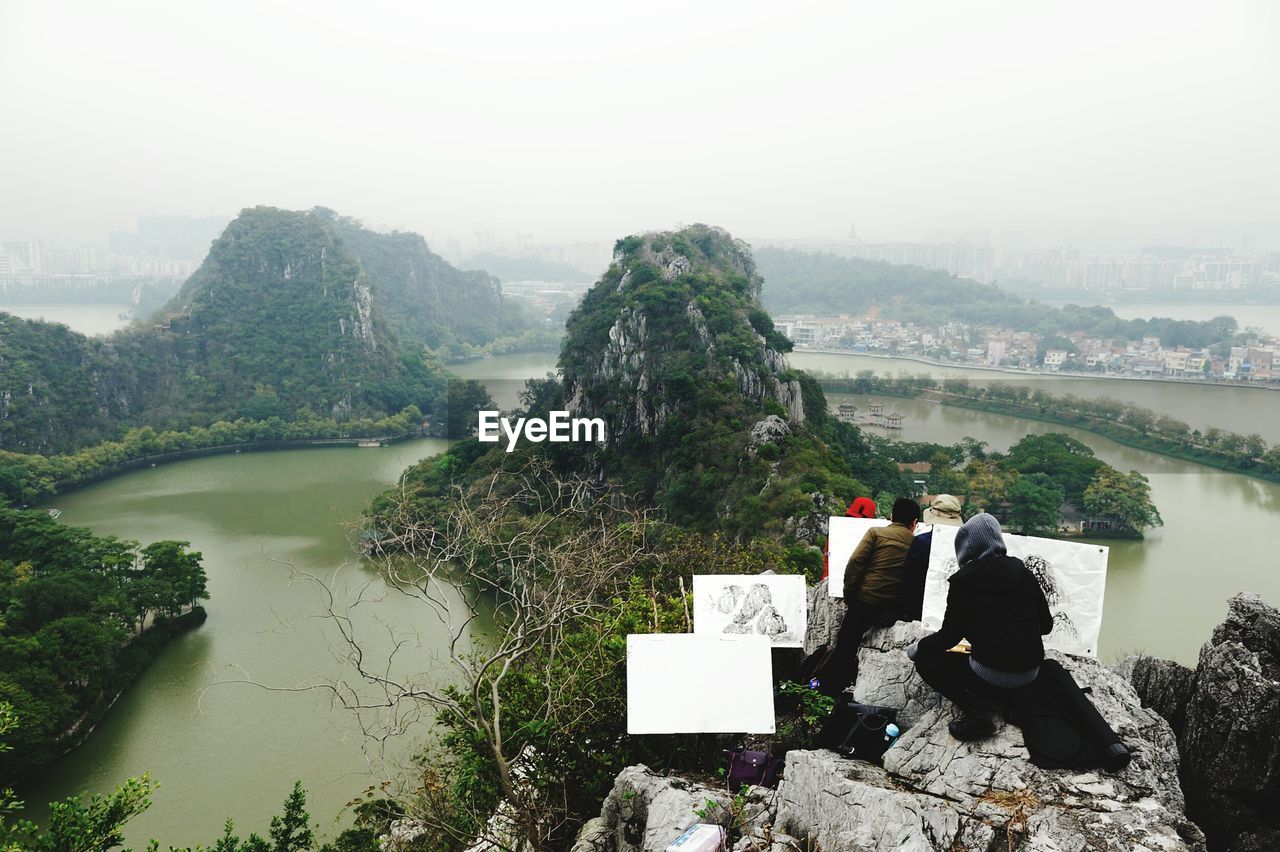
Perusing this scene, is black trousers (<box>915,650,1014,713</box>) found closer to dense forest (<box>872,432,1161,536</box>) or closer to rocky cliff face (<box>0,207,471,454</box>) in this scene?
dense forest (<box>872,432,1161,536</box>)

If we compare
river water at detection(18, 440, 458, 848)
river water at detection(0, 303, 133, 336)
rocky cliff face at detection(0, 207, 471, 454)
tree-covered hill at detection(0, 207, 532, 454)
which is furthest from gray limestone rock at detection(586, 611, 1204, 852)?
river water at detection(0, 303, 133, 336)

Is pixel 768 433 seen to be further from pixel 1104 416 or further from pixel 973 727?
pixel 1104 416

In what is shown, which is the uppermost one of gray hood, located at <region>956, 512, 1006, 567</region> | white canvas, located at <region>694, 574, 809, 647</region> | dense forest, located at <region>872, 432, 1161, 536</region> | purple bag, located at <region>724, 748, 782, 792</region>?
gray hood, located at <region>956, 512, 1006, 567</region>

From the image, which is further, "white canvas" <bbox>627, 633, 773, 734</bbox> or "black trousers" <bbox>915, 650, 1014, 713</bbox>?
"white canvas" <bbox>627, 633, 773, 734</bbox>

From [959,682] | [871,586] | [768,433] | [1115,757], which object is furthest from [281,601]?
[1115,757]

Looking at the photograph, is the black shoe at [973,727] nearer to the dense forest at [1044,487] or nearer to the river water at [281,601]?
the river water at [281,601]

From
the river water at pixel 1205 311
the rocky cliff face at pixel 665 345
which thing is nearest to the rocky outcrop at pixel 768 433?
the rocky cliff face at pixel 665 345
